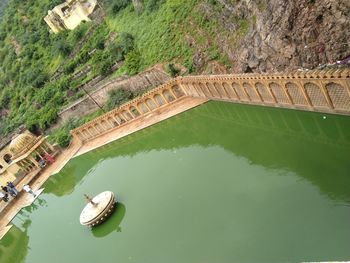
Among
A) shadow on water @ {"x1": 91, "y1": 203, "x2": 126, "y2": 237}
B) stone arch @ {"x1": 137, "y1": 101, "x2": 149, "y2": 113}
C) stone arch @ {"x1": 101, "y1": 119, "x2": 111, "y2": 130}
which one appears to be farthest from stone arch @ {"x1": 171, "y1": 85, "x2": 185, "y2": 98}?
shadow on water @ {"x1": 91, "y1": 203, "x2": 126, "y2": 237}

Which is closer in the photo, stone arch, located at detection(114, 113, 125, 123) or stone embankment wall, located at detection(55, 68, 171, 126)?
stone embankment wall, located at detection(55, 68, 171, 126)

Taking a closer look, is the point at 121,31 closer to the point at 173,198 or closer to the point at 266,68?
the point at 266,68

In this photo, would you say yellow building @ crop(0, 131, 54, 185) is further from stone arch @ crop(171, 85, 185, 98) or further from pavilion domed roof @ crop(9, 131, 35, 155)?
stone arch @ crop(171, 85, 185, 98)

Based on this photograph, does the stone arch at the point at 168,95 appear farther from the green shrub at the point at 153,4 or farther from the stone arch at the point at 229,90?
the green shrub at the point at 153,4

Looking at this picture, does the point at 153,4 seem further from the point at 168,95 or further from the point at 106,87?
the point at 168,95

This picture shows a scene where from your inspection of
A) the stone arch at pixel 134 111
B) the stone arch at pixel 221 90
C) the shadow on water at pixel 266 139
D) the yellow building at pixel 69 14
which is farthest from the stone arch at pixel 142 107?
the yellow building at pixel 69 14
